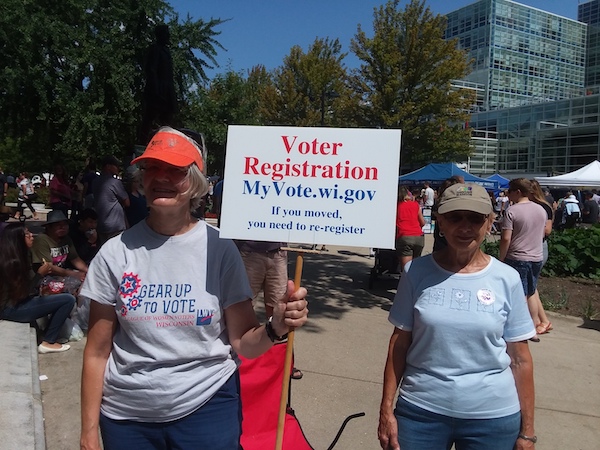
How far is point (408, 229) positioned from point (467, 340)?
5.22 meters

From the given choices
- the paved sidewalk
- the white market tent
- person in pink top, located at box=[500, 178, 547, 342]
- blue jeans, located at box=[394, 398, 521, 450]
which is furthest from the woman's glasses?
the white market tent

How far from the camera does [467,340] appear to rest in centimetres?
206

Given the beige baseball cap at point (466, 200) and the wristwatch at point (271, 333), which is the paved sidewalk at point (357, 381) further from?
the beige baseball cap at point (466, 200)

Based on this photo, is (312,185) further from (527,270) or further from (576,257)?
(576,257)

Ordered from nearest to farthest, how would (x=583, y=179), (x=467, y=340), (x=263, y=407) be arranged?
(x=467, y=340)
(x=263, y=407)
(x=583, y=179)

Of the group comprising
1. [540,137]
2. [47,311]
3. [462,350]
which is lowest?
[47,311]

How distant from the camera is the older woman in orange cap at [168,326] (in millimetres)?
1794

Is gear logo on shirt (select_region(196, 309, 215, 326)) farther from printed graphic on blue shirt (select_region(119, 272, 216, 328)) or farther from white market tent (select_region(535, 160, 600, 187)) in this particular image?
white market tent (select_region(535, 160, 600, 187))

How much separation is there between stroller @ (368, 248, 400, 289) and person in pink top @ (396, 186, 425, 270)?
613 millimetres

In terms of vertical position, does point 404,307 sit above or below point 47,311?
above

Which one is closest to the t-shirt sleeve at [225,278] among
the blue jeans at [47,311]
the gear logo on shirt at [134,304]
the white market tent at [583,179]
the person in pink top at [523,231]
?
the gear logo on shirt at [134,304]

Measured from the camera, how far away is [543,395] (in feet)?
14.4

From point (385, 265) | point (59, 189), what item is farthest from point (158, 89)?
point (59, 189)

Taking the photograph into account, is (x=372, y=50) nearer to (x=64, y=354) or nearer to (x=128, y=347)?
(x=64, y=354)
